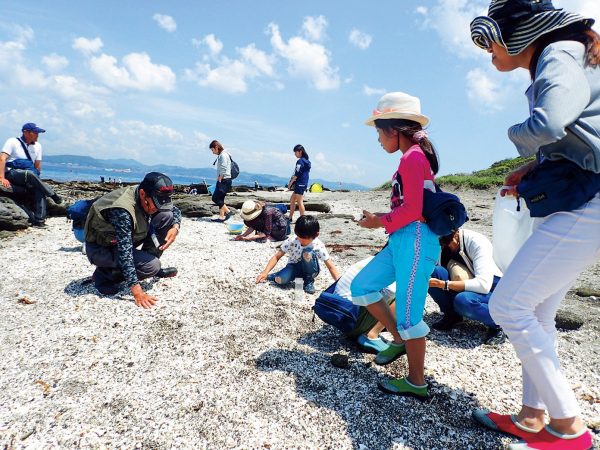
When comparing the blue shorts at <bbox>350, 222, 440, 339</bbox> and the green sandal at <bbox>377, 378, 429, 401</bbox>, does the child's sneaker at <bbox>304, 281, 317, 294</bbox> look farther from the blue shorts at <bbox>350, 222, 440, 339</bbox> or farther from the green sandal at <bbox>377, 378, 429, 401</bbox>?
the blue shorts at <bbox>350, 222, 440, 339</bbox>

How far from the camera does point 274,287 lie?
521cm

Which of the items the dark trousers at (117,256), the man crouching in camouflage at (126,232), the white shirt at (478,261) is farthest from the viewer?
the dark trousers at (117,256)

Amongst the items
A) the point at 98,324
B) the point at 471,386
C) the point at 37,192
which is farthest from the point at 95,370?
the point at 37,192

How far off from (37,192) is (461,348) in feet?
30.0

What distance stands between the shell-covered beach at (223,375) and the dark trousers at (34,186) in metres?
4.02

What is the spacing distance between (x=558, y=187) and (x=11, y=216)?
369 inches

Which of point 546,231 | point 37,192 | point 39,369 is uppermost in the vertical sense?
point 546,231

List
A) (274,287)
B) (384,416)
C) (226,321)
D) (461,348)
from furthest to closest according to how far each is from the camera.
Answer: (274,287)
(226,321)
(461,348)
(384,416)

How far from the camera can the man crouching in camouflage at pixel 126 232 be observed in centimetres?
420

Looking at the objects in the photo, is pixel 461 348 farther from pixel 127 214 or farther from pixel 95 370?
pixel 127 214

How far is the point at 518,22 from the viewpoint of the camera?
186cm

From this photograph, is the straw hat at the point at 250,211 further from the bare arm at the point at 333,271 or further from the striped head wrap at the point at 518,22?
the striped head wrap at the point at 518,22

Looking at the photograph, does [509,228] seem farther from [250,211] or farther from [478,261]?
[250,211]

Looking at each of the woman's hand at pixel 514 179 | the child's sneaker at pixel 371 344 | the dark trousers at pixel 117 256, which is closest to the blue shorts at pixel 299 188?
the dark trousers at pixel 117 256
